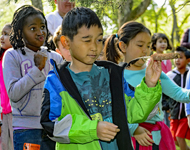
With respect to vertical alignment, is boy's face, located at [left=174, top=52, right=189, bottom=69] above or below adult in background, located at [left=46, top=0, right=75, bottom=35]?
below

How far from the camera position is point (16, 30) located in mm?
3143

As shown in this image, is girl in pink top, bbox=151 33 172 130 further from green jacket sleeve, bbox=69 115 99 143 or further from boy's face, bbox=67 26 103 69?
green jacket sleeve, bbox=69 115 99 143

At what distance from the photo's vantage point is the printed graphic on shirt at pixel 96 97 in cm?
211

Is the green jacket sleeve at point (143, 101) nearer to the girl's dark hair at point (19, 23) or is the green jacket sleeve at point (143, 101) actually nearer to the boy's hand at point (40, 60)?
the boy's hand at point (40, 60)

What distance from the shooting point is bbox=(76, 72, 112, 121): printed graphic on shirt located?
2.11 meters

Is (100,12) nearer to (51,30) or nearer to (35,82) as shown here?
(35,82)

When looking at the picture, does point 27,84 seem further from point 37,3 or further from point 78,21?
point 37,3

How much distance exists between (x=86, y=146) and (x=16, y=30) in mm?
1691

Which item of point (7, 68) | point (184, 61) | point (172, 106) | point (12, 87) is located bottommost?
point (172, 106)

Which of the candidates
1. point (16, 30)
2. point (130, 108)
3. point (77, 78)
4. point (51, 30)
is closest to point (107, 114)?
point (130, 108)

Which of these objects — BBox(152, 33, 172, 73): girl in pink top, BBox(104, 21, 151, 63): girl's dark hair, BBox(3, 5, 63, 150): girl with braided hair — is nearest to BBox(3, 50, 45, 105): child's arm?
BBox(3, 5, 63, 150): girl with braided hair

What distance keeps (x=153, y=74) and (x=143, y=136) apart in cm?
84

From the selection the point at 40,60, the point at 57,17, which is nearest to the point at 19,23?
the point at 40,60

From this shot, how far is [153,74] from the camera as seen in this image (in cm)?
215
